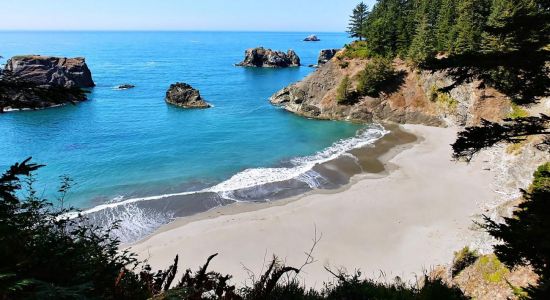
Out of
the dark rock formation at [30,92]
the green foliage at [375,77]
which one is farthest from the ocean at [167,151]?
the dark rock formation at [30,92]

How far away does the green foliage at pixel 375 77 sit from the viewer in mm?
53688

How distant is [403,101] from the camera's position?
53.3m

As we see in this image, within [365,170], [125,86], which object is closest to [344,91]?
[365,170]

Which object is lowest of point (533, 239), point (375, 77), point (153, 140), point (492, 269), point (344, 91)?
point (153, 140)

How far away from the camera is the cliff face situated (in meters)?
45.5

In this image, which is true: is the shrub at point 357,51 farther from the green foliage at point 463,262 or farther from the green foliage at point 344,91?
the green foliage at point 463,262

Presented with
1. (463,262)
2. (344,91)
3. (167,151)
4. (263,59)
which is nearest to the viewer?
(463,262)

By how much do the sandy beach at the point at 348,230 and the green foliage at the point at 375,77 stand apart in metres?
24.5

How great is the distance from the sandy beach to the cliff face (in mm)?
16502

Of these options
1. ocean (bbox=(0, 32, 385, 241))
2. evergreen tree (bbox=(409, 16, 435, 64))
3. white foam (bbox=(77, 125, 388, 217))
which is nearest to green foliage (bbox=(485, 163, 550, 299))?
ocean (bbox=(0, 32, 385, 241))

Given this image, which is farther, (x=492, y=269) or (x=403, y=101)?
(x=403, y=101)

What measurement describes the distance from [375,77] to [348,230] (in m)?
35.4

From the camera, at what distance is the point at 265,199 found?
96.4 ft

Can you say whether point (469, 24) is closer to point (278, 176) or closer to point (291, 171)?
point (291, 171)
